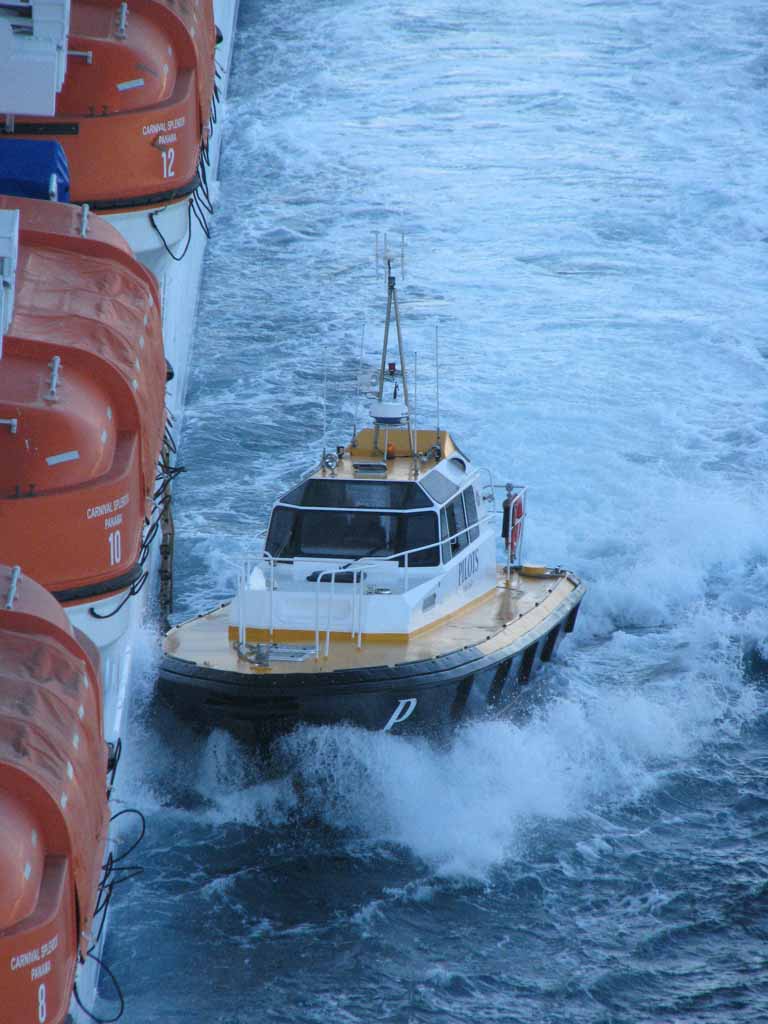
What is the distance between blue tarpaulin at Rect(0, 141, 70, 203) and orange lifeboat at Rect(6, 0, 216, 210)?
59 cm

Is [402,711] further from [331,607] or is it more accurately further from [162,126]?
[162,126]

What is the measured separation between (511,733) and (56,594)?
6.18 meters

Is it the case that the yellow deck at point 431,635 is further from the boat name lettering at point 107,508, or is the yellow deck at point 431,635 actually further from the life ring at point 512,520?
the boat name lettering at point 107,508

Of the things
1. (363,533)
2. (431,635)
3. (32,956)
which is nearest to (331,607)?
(431,635)

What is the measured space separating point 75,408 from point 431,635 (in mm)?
6042

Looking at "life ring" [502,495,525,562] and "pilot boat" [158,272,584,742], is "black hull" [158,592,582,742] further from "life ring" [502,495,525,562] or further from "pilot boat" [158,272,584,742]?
"life ring" [502,495,525,562]

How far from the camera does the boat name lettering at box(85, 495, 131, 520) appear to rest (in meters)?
6.89

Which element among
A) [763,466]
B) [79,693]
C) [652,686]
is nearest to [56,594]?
[79,693]

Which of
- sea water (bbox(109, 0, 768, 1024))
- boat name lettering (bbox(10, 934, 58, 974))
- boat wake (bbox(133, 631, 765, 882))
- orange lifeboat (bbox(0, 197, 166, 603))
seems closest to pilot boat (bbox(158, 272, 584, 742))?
boat wake (bbox(133, 631, 765, 882))

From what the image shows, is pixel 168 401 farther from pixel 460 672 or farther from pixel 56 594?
pixel 56 594

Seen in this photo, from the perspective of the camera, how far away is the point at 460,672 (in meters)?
11.8

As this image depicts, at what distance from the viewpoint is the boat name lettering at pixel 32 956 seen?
15.4 ft

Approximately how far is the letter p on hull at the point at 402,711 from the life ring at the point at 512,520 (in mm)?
2879

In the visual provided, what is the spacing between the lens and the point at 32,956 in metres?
4.77
